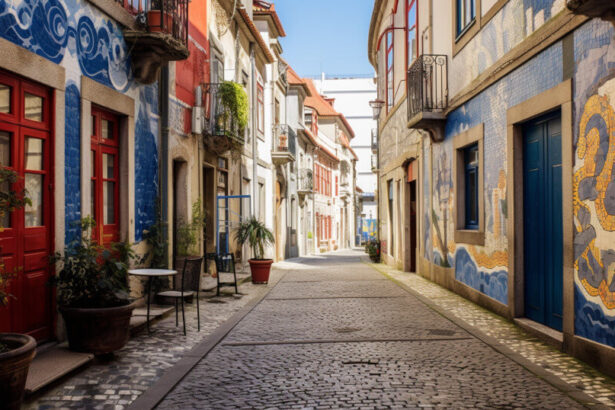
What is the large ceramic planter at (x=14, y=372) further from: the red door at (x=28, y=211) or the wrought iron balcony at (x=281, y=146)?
the wrought iron balcony at (x=281, y=146)

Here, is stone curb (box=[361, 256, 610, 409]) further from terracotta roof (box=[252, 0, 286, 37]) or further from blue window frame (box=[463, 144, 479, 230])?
terracotta roof (box=[252, 0, 286, 37])

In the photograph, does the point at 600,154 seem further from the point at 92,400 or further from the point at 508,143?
the point at 92,400

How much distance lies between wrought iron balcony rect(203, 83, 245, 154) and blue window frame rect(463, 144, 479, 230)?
5172mm

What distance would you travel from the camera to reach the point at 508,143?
8516 mm

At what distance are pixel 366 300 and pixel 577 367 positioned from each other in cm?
541

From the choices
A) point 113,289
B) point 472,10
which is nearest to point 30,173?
point 113,289

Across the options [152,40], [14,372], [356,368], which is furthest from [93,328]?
[152,40]

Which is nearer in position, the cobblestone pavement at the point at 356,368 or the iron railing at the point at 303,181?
the cobblestone pavement at the point at 356,368

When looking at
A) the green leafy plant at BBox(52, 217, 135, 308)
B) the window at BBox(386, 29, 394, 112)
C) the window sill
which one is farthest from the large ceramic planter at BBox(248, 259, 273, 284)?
the window at BBox(386, 29, 394, 112)

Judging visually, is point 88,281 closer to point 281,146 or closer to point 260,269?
point 260,269

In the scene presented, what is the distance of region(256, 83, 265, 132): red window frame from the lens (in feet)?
68.1

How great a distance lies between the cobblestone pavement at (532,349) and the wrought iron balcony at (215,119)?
547cm

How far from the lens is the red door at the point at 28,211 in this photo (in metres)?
5.96

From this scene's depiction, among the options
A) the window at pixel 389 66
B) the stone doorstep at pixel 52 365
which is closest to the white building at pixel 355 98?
the window at pixel 389 66
